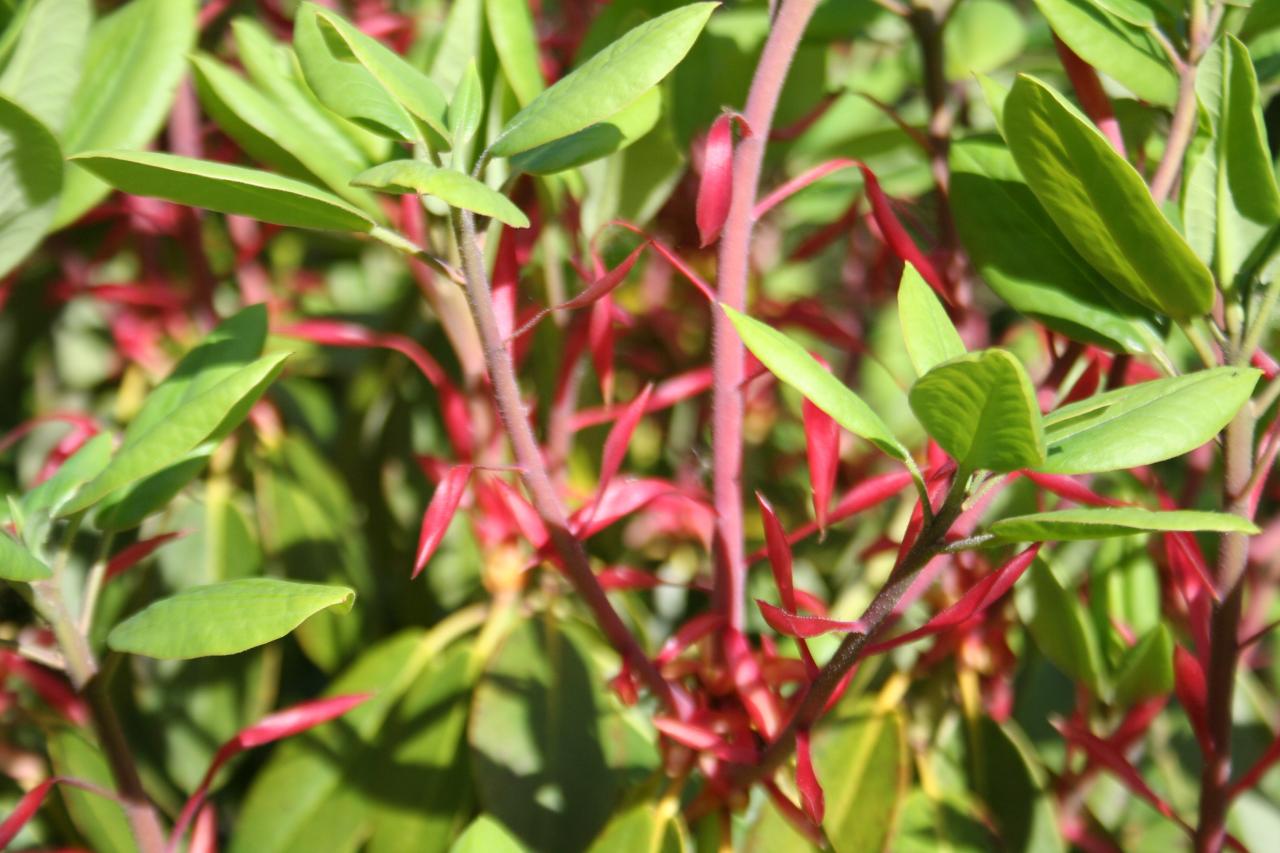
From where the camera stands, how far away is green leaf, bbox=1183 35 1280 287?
46 cm

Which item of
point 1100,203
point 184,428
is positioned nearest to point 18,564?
point 184,428

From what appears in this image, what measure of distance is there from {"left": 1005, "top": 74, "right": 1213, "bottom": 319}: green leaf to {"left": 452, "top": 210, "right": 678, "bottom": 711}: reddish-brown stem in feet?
0.66

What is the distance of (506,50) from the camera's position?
534 millimetres

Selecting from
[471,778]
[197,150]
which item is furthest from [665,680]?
[197,150]

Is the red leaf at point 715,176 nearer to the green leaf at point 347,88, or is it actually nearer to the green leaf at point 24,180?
the green leaf at point 347,88

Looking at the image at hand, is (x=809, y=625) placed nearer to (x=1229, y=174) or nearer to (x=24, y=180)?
(x=1229, y=174)

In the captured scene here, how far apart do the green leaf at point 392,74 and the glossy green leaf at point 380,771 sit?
0.30 m

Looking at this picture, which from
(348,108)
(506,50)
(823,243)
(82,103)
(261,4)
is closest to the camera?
Answer: (348,108)

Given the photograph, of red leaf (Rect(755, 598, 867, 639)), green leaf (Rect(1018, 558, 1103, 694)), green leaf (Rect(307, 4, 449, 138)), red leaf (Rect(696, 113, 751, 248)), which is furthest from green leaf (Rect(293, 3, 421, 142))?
green leaf (Rect(1018, 558, 1103, 694))

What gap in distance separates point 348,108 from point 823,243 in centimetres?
42

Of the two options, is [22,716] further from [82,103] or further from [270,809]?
[82,103]

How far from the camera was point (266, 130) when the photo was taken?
553 mm

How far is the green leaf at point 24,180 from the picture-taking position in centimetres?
50

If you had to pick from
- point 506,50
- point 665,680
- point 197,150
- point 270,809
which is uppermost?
point 506,50
